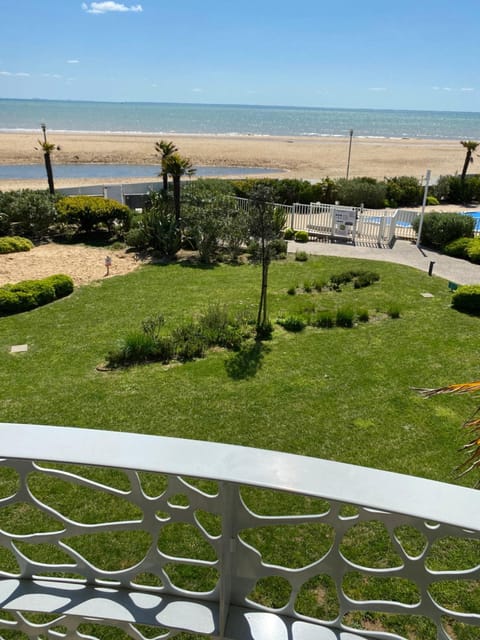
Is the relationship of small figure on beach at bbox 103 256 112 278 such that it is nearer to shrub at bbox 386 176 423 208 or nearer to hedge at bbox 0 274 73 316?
hedge at bbox 0 274 73 316

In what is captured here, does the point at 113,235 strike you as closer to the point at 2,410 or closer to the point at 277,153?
the point at 2,410

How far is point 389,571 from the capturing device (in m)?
1.86

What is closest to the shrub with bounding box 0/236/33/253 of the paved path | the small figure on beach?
the small figure on beach

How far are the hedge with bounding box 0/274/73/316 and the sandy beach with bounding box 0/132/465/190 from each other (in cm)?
2451

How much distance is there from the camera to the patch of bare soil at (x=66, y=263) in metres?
13.7

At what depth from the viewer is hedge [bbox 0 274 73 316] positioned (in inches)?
429

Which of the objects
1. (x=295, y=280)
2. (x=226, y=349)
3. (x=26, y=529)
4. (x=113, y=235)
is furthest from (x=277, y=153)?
(x=26, y=529)

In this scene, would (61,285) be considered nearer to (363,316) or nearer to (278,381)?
(278,381)

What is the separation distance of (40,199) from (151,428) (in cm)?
1361

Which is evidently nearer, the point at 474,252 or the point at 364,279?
the point at 364,279

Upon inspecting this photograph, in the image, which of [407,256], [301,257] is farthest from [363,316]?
[407,256]

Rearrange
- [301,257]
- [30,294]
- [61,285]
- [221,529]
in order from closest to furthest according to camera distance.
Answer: [221,529] < [30,294] < [61,285] < [301,257]

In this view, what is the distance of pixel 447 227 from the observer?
1667cm

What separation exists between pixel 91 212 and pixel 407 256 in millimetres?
11352
